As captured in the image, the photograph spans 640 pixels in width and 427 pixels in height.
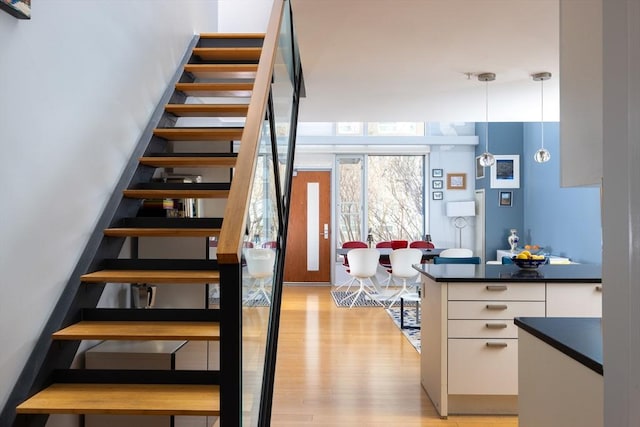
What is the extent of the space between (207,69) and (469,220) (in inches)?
274

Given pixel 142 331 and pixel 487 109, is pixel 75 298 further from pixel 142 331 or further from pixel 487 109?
pixel 487 109

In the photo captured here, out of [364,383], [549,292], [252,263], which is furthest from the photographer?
[364,383]

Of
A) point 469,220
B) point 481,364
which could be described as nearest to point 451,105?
point 481,364

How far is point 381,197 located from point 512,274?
6384 mm

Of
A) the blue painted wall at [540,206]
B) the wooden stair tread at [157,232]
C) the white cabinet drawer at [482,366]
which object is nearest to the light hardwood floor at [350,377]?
the white cabinet drawer at [482,366]

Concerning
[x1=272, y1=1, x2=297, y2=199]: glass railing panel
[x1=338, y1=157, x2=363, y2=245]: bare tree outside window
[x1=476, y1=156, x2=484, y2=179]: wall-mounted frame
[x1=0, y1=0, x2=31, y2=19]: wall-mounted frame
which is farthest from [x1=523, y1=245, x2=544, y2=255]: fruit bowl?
[x1=0, y1=0, x2=31, y2=19]: wall-mounted frame

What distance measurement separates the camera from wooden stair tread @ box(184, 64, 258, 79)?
13.0ft

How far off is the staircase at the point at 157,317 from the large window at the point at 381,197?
20.2ft

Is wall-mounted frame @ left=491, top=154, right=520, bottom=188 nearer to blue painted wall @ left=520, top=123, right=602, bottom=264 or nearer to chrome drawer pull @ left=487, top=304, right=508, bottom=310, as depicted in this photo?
blue painted wall @ left=520, top=123, right=602, bottom=264

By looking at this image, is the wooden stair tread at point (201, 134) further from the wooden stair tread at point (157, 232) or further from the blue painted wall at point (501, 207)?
the blue painted wall at point (501, 207)

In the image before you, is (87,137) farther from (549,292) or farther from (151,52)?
(549,292)

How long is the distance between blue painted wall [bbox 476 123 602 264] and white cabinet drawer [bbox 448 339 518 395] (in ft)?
13.3

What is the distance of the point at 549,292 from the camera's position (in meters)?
3.37

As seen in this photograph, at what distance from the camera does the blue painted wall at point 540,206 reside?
7.04 m
